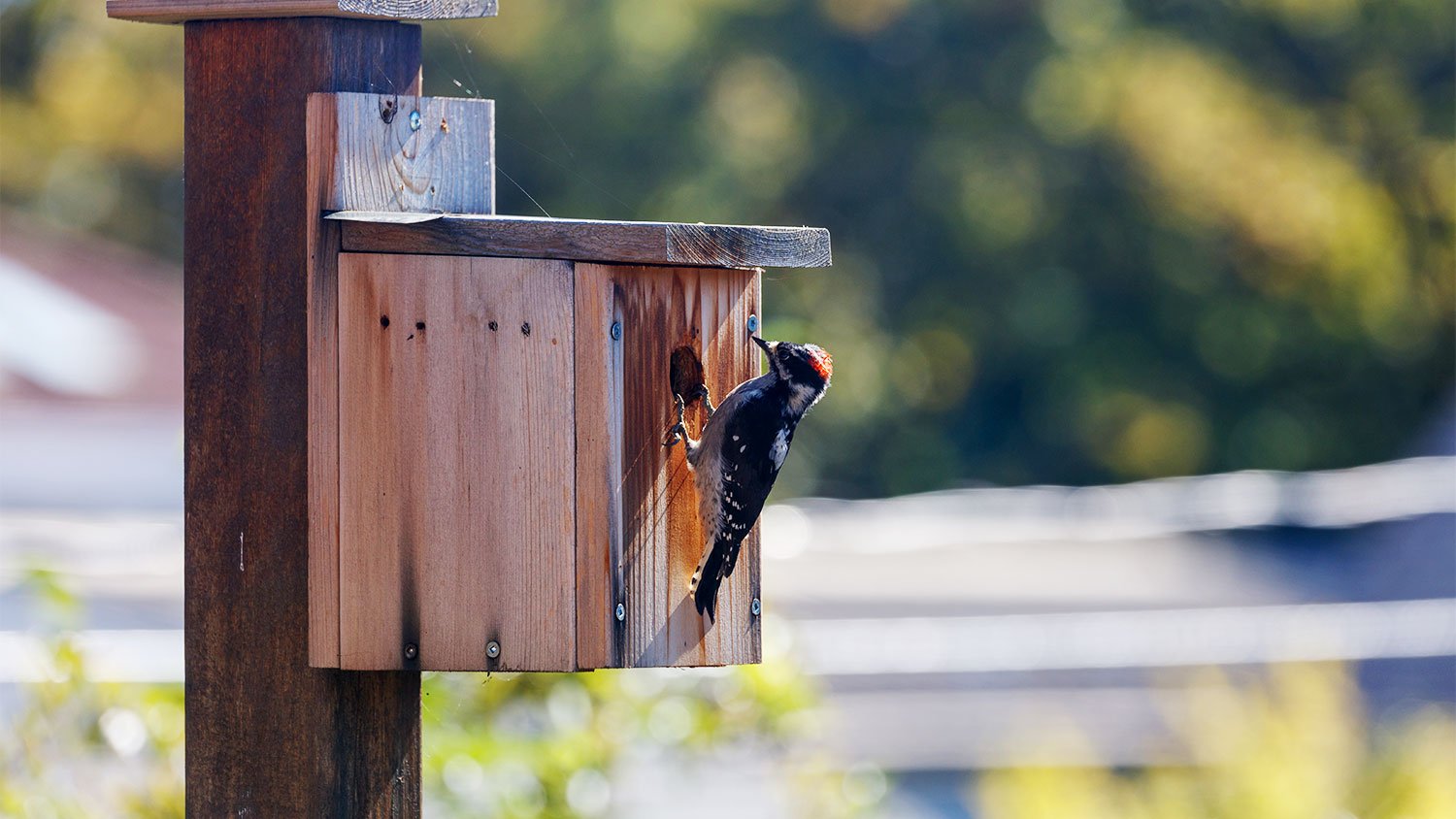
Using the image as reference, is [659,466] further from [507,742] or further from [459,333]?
[507,742]

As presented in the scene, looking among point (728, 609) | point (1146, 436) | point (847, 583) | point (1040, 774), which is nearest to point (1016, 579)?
point (847, 583)

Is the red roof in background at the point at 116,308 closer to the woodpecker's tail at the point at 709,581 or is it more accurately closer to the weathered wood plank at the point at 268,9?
the weathered wood plank at the point at 268,9

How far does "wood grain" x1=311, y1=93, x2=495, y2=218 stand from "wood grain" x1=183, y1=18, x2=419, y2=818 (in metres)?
0.05

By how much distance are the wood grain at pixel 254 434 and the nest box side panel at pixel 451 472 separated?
8 centimetres

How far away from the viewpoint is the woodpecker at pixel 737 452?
2.59 meters

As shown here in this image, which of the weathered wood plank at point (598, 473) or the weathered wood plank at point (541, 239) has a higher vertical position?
the weathered wood plank at point (541, 239)

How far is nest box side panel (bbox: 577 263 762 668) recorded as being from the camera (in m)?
2.48

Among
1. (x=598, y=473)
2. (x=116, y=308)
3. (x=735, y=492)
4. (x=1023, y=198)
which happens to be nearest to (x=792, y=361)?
(x=735, y=492)

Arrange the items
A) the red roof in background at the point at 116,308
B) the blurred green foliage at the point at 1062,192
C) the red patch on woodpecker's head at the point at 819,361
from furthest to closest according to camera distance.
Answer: the blurred green foliage at the point at 1062,192 → the red roof in background at the point at 116,308 → the red patch on woodpecker's head at the point at 819,361

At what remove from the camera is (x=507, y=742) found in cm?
377

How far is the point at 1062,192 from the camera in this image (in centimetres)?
2023

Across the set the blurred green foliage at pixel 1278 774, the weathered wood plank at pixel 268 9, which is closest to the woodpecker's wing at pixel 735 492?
the weathered wood plank at pixel 268 9

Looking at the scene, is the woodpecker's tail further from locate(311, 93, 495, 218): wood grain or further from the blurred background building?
the blurred background building

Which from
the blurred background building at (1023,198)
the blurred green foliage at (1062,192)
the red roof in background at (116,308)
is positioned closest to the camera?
the red roof in background at (116,308)
